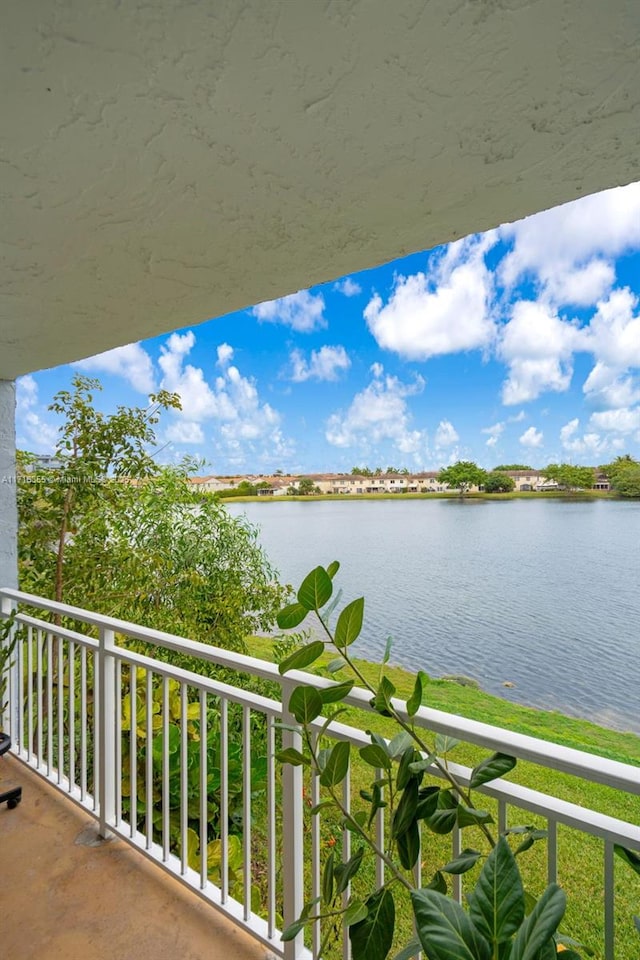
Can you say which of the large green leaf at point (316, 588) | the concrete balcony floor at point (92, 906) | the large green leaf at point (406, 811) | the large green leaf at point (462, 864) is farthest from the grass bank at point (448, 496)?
the large green leaf at point (462, 864)

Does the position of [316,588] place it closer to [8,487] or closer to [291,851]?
[291,851]

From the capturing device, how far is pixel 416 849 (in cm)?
99

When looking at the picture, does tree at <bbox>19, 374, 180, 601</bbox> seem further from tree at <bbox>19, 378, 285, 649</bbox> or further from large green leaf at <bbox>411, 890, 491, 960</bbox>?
large green leaf at <bbox>411, 890, 491, 960</bbox>

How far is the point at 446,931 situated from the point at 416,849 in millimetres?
302

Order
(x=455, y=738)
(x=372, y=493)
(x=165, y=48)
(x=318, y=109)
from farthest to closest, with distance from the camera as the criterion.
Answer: (x=372, y=493) < (x=455, y=738) < (x=318, y=109) < (x=165, y=48)

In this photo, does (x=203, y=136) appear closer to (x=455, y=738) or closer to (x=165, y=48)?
(x=165, y=48)

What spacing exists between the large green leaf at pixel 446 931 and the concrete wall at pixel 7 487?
2.94 m

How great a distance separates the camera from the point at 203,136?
989 millimetres

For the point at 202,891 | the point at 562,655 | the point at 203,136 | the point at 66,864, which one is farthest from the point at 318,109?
the point at 562,655

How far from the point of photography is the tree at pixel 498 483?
6.95 metres

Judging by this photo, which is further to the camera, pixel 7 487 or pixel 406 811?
pixel 7 487

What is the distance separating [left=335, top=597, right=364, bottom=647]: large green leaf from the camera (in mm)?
1153

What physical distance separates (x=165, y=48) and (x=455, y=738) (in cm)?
135

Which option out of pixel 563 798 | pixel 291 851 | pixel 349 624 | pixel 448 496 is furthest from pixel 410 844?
pixel 448 496
